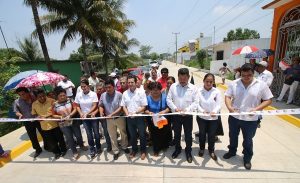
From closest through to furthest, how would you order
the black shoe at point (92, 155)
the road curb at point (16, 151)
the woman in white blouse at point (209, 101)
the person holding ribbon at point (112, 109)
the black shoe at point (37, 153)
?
the woman in white blouse at point (209, 101) → the person holding ribbon at point (112, 109) → the black shoe at point (92, 155) → the road curb at point (16, 151) → the black shoe at point (37, 153)

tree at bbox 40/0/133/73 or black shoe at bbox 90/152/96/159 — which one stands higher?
tree at bbox 40/0/133/73

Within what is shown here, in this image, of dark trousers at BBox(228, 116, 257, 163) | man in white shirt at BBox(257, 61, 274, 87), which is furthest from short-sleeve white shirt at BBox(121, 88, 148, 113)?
man in white shirt at BBox(257, 61, 274, 87)

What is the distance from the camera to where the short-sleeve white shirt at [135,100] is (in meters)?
3.97

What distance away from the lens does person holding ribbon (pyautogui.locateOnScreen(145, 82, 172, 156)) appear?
385 centimetres

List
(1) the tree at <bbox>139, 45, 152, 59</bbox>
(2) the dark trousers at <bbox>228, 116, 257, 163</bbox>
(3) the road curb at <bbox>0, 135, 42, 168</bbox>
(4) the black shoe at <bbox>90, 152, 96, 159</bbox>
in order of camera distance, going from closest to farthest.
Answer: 1. (2) the dark trousers at <bbox>228, 116, 257, 163</bbox>
2. (4) the black shoe at <bbox>90, 152, 96, 159</bbox>
3. (3) the road curb at <bbox>0, 135, 42, 168</bbox>
4. (1) the tree at <bbox>139, 45, 152, 59</bbox>

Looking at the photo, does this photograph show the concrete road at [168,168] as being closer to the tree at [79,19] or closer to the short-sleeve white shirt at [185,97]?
the short-sleeve white shirt at [185,97]

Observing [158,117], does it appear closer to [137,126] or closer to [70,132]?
[137,126]

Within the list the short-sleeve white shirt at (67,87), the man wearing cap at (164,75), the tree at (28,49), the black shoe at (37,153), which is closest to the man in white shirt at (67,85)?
the short-sleeve white shirt at (67,87)

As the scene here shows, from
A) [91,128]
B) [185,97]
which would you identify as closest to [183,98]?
[185,97]

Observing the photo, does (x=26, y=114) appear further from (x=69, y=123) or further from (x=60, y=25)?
(x=60, y=25)

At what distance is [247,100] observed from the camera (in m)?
3.40

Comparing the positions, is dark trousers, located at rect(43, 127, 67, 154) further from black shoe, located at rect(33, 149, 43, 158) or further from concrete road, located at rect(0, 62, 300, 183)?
black shoe, located at rect(33, 149, 43, 158)

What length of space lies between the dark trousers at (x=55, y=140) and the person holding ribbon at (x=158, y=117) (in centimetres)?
206

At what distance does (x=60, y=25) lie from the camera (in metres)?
13.2
